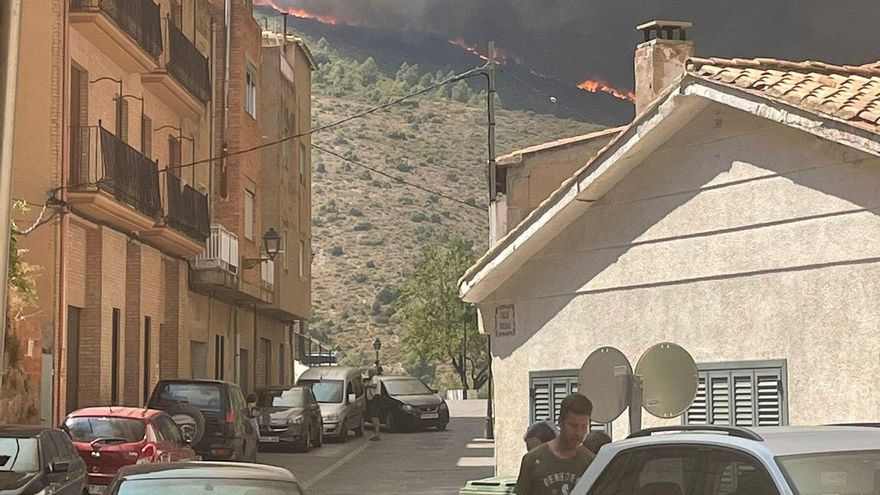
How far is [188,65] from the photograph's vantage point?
36406 mm

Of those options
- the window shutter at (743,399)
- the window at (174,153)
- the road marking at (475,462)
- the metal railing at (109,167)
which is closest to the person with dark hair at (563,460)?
the window shutter at (743,399)

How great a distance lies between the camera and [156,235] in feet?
110

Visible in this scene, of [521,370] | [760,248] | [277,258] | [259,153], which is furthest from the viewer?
[277,258]

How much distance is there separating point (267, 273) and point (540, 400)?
87.9ft

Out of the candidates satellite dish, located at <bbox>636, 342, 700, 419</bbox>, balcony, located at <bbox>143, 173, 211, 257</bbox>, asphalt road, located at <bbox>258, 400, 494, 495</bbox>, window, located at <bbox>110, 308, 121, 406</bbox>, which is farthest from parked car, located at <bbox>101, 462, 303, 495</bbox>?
balcony, located at <bbox>143, 173, 211, 257</bbox>

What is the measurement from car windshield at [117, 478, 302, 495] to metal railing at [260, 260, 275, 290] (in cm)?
3346

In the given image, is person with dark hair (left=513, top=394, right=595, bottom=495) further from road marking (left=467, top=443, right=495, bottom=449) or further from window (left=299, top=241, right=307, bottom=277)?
window (left=299, top=241, right=307, bottom=277)

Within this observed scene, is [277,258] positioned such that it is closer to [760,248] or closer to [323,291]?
[760,248]

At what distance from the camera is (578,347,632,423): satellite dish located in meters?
12.1

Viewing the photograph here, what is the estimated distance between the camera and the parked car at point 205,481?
11.8m

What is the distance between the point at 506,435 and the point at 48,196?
33.3 feet

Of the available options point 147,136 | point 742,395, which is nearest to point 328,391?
point 147,136

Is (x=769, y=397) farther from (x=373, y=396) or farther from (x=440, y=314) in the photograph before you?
(x=440, y=314)

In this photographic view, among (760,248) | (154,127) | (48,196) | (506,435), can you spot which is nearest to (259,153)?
(154,127)
